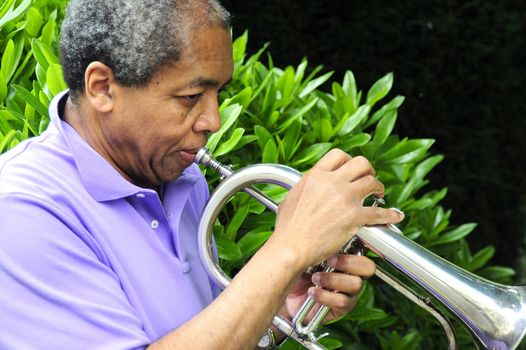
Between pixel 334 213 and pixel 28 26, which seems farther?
pixel 28 26

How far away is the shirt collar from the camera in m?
1.75

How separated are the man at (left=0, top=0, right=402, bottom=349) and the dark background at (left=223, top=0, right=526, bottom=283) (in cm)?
349

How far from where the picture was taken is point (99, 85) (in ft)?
5.86

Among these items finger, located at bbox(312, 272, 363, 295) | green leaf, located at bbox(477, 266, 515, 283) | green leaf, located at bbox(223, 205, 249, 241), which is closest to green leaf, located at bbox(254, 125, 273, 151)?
green leaf, located at bbox(223, 205, 249, 241)

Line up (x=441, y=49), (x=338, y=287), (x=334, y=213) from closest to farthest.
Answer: (x=334, y=213) → (x=338, y=287) → (x=441, y=49)

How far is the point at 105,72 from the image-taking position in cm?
177

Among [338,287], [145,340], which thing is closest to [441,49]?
[338,287]

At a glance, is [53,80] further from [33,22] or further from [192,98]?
[192,98]

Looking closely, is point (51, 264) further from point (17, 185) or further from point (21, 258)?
point (17, 185)

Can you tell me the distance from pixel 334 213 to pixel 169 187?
402 mm

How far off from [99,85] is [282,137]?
3.59ft

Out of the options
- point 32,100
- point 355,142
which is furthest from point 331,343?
point 32,100

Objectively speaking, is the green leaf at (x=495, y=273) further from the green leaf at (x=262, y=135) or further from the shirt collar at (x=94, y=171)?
the shirt collar at (x=94, y=171)

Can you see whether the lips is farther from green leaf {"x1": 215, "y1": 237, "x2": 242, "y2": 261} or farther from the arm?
green leaf {"x1": 215, "y1": 237, "x2": 242, "y2": 261}
